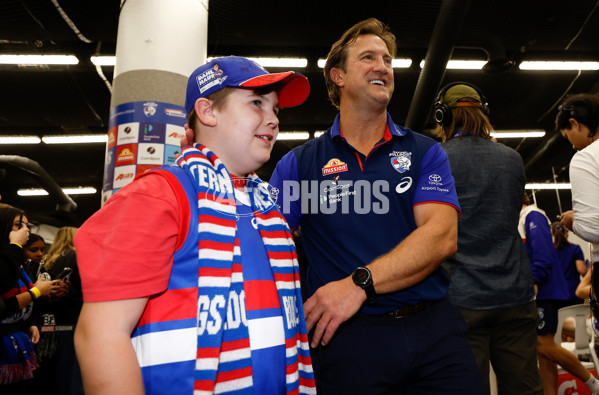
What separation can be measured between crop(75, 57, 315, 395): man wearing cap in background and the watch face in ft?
0.76

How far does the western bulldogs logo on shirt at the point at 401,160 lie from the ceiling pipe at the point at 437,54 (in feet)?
15.1

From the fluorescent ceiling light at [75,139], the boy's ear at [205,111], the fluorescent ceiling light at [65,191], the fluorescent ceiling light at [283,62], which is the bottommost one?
the boy's ear at [205,111]

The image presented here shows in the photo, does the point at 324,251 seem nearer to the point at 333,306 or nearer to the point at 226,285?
the point at 333,306

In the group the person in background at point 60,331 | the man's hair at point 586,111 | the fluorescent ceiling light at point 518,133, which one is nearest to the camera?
the man's hair at point 586,111

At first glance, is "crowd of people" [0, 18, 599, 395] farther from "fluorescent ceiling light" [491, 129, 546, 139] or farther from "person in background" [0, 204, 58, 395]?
"fluorescent ceiling light" [491, 129, 546, 139]

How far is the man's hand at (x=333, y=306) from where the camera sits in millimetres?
1306

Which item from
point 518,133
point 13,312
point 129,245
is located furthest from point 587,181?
point 518,133

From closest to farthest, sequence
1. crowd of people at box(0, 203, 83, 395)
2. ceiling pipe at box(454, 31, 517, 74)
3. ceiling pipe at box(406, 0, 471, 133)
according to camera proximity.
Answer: crowd of people at box(0, 203, 83, 395), ceiling pipe at box(406, 0, 471, 133), ceiling pipe at box(454, 31, 517, 74)

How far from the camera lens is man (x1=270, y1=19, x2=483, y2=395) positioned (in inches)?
52.3

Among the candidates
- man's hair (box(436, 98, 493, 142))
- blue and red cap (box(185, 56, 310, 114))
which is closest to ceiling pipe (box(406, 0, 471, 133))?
man's hair (box(436, 98, 493, 142))

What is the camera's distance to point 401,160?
1.57 m

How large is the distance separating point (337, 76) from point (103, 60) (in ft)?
20.8

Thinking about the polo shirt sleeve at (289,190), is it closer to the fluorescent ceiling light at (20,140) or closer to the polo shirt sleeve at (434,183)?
the polo shirt sleeve at (434,183)

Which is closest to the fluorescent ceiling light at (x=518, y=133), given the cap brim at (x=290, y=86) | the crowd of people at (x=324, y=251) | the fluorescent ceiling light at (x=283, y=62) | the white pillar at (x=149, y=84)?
the fluorescent ceiling light at (x=283, y=62)
